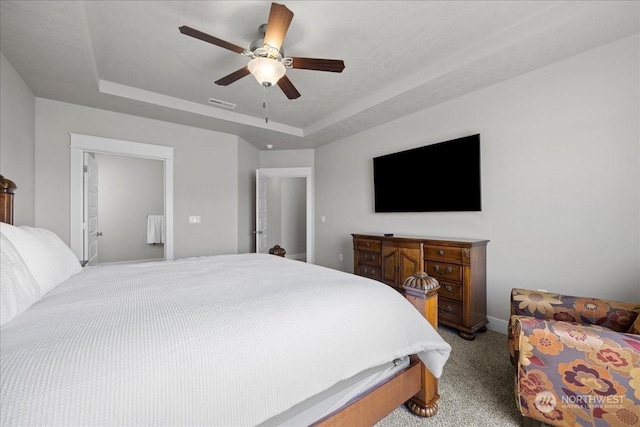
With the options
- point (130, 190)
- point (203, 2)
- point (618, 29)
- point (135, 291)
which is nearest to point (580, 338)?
point (135, 291)

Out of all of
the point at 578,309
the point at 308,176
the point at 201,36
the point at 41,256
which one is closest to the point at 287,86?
the point at 201,36

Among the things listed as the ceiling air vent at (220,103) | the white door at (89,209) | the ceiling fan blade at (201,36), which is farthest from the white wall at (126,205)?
the ceiling fan blade at (201,36)

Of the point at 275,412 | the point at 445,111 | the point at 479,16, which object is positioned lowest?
the point at 275,412

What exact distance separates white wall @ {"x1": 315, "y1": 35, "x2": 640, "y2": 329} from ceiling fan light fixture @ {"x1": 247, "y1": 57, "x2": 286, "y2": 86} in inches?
81.2

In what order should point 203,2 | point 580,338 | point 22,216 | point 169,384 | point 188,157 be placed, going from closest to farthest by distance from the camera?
1. point 169,384
2. point 580,338
3. point 203,2
4. point 22,216
5. point 188,157

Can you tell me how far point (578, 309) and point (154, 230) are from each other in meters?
6.55

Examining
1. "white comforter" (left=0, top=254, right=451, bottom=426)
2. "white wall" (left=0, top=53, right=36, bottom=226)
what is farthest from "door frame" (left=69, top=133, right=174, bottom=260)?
"white comforter" (left=0, top=254, right=451, bottom=426)

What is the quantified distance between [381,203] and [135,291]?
10.1ft

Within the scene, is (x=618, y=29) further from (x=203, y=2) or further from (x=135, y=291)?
(x=135, y=291)

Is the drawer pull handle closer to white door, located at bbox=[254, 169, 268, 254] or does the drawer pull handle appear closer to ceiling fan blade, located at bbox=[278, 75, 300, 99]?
ceiling fan blade, located at bbox=[278, 75, 300, 99]

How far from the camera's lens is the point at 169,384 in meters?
0.69

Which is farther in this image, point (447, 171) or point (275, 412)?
point (447, 171)

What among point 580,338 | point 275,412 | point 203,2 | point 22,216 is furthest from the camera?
point 22,216

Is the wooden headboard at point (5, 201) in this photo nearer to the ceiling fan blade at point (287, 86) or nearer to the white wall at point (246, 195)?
the ceiling fan blade at point (287, 86)
